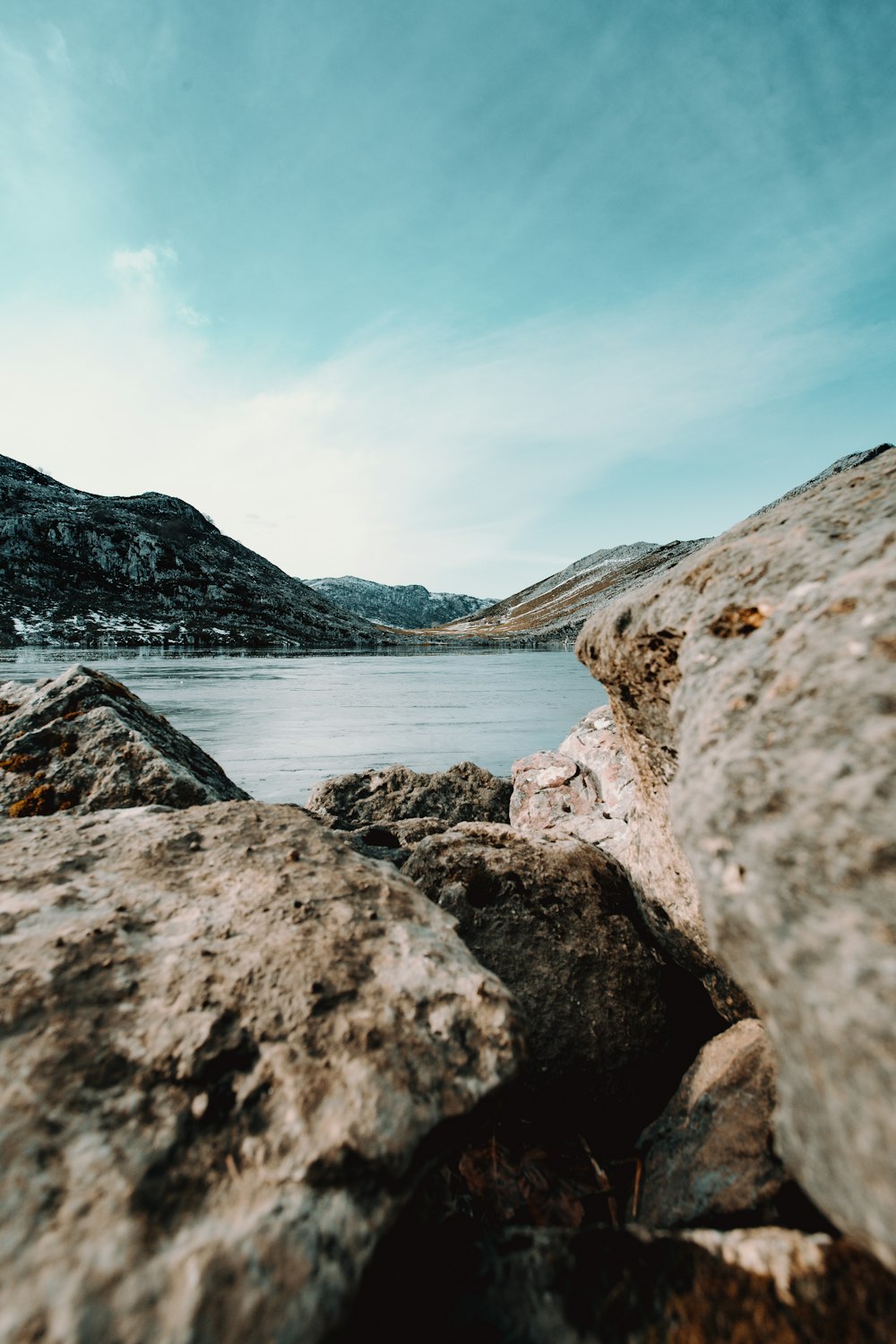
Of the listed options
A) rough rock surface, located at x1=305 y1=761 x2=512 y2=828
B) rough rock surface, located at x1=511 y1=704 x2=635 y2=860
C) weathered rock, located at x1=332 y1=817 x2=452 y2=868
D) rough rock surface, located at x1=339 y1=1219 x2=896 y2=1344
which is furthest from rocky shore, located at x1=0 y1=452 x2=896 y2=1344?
rough rock surface, located at x1=305 y1=761 x2=512 y2=828

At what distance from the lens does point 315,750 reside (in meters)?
14.0

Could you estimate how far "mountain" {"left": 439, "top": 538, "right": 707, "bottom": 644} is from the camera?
13238 cm

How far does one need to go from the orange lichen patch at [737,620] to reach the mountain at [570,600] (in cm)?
11498

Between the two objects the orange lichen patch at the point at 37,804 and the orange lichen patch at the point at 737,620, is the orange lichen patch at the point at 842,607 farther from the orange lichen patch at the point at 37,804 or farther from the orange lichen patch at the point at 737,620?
the orange lichen patch at the point at 37,804

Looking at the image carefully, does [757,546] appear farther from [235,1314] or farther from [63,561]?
[63,561]

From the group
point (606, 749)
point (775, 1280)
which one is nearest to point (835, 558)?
point (775, 1280)

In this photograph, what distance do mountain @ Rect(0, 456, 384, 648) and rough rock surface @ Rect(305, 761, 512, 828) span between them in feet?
258

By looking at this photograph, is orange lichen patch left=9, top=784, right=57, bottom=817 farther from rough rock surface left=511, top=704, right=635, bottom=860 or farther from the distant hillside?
the distant hillside

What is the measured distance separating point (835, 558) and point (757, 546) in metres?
0.54

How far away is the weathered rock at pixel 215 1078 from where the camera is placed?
1.26 meters

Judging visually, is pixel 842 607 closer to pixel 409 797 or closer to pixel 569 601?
pixel 409 797

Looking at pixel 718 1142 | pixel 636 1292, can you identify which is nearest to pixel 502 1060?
pixel 636 1292

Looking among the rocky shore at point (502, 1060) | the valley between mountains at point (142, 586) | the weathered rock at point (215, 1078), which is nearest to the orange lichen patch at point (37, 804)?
the rocky shore at point (502, 1060)

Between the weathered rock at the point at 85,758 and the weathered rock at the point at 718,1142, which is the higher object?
the weathered rock at the point at 85,758
